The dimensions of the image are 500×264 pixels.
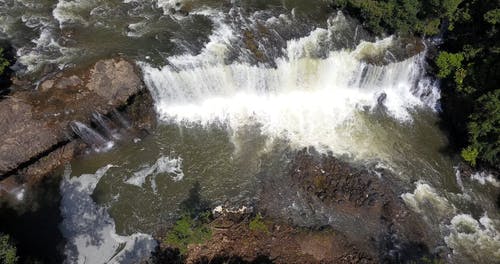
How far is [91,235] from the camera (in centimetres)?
1886

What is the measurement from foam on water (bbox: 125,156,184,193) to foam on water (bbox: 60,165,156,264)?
1.89 metres

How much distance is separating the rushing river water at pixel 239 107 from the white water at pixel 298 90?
6 centimetres

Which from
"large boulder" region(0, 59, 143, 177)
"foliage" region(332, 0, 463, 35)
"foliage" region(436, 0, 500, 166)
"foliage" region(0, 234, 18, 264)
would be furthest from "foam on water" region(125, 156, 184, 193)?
"foliage" region(436, 0, 500, 166)

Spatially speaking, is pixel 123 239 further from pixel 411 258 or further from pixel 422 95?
pixel 422 95

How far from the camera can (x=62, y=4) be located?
2489cm

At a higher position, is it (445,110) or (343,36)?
(343,36)

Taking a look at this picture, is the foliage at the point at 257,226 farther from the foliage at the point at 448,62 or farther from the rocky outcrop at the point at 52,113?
the foliage at the point at 448,62

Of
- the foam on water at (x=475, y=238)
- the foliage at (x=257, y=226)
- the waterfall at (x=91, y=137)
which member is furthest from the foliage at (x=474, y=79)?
the waterfall at (x=91, y=137)

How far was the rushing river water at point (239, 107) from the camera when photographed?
20.0m

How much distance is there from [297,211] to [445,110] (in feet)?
33.6

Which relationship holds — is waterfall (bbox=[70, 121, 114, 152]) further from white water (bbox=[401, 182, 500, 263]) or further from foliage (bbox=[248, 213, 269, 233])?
white water (bbox=[401, 182, 500, 263])

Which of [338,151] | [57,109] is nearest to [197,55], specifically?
[57,109]

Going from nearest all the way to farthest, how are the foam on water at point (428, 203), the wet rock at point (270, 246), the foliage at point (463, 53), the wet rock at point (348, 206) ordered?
the wet rock at point (270, 246), the wet rock at point (348, 206), the foliage at point (463, 53), the foam on water at point (428, 203)

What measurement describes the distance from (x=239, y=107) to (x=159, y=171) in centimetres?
568
